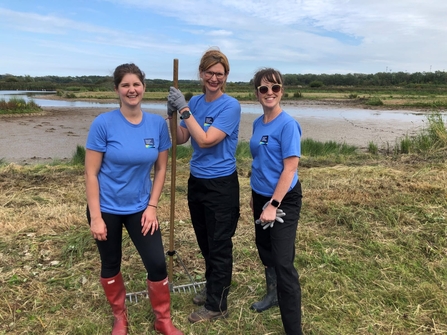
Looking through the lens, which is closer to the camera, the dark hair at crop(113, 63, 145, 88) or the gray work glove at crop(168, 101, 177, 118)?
the dark hair at crop(113, 63, 145, 88)

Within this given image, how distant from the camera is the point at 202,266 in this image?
12.3 feet

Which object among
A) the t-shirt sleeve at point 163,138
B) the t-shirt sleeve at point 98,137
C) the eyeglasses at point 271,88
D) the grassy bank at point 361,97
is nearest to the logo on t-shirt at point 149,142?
the t-shirt sleeve at point 163,138

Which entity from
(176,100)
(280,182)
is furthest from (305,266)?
(176,100)

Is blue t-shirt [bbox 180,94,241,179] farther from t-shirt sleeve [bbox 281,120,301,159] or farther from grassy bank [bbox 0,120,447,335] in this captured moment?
grassy bank [bbox 0,120,447,335]

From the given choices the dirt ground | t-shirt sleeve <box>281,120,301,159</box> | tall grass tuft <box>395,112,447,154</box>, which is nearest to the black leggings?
t-shirt sleeve <box>281,120,301,159</box>

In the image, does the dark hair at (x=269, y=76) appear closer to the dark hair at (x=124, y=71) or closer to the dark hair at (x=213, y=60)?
the dark hair at (x=213, y=60)

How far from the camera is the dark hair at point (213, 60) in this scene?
2.52 metres

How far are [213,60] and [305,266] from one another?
2249 mm

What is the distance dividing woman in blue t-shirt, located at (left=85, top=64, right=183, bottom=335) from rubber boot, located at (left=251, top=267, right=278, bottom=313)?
0.86 meters

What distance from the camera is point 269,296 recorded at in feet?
9.91

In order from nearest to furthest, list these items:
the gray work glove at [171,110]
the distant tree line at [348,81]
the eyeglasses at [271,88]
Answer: the eyeglasses at [271,88] → the gray work glove at [171,110] → the distant tree line at [348,81]

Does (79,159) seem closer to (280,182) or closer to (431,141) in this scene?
(280,182)

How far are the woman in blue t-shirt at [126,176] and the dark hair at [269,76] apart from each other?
0.73 meters

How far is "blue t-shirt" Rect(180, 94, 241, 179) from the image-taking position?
8.41ft
